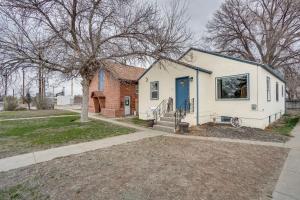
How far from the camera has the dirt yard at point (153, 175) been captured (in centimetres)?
342

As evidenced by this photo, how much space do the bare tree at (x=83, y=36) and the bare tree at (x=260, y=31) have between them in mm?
14590

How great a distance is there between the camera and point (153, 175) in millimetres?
4207

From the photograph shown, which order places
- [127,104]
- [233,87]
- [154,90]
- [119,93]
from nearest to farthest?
[233,87] → [154,90] → [119,93] → [127,104]

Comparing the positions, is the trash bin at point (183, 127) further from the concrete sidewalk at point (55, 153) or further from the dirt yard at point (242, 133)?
the concrete sidewalk at point (55, 153)

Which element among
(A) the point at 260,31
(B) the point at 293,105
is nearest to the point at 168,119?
(A) the point at 260,31

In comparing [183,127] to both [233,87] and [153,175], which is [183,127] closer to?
[233,87]

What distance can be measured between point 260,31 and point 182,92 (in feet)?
57.7

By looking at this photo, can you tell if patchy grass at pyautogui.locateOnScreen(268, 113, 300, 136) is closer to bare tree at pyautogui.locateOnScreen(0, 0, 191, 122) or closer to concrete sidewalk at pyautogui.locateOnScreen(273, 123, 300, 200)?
concrete sidewalk at pyautogui.locateOnScreen(273, 123, 300, 200)

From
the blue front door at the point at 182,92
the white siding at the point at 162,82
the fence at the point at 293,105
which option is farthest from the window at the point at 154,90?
the fence at the point at 293,105

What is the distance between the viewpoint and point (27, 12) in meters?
9.61

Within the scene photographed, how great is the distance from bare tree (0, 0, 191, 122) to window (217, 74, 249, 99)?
10.7 ft

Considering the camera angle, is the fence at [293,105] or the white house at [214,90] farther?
the fence at [293,105]

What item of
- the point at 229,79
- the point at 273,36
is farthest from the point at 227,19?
the point at 229,79

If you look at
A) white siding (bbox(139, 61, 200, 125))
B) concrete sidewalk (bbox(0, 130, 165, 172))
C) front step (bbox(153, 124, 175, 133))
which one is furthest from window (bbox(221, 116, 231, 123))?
concrete sidewalk (bbox(0, 130, 165, 172))
